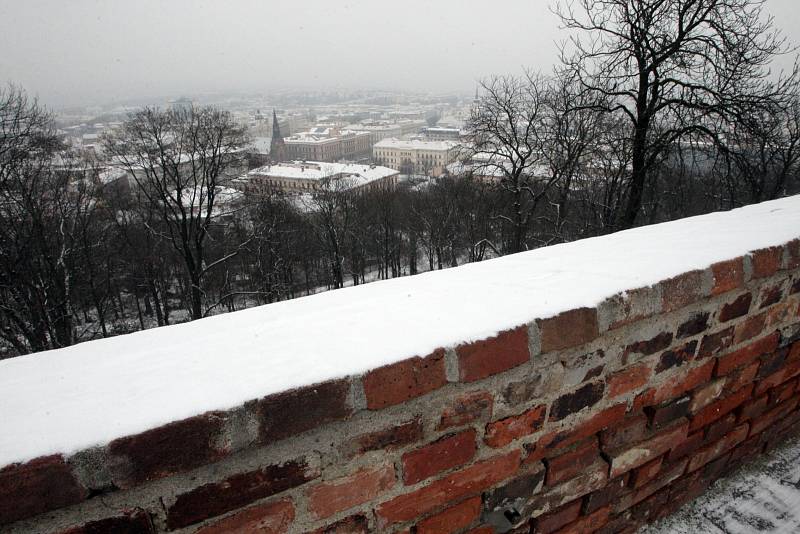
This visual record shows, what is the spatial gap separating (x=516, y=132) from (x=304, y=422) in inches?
532

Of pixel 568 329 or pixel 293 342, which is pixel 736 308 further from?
pixel 293 342

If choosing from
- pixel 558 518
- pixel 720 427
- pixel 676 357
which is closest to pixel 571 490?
pixel 558 518

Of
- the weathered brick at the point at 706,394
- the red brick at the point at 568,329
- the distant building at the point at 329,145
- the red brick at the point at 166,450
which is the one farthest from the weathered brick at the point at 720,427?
the distant building at the point at 329,145

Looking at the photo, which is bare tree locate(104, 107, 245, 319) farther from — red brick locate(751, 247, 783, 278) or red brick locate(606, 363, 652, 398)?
red brick locate(751, 247, 783, 278)

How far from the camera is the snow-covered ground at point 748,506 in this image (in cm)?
152

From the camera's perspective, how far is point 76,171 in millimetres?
14031

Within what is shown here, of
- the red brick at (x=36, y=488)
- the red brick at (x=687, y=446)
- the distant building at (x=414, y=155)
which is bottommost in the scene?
the distant building at (x=414, y=155)

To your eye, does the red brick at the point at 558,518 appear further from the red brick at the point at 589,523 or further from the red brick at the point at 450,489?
the red brick at the point at 450,489

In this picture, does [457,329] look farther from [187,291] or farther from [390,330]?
[187,291]

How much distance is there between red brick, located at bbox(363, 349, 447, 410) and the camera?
900 mm

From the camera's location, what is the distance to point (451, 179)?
25.1 m

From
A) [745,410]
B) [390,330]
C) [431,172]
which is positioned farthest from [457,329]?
[431,172]

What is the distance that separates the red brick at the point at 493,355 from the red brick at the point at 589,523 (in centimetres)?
75

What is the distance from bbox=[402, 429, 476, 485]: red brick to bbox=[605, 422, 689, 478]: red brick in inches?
22.7
